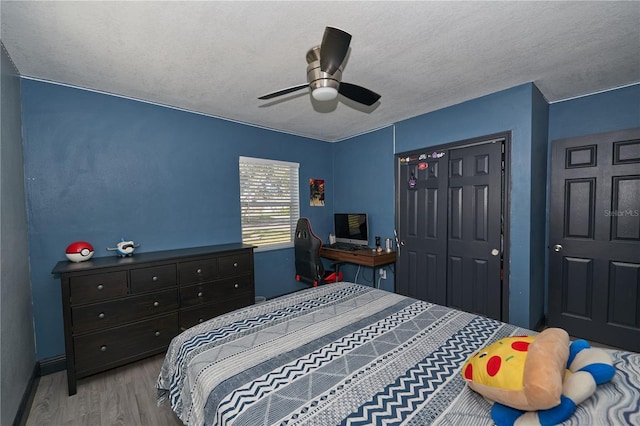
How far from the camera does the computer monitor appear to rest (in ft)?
13.0

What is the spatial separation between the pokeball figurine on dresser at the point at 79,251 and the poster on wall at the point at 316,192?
2.77 m

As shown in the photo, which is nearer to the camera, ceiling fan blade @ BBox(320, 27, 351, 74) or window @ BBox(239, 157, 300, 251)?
ceiling fan blade @ BBox(320, 27, 351, 74)

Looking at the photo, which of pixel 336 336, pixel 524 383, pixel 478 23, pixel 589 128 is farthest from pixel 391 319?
pixel 589 128

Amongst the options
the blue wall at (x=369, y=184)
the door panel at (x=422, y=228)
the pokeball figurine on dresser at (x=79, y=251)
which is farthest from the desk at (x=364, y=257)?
the pokeball figurine on dresser at (x=79, y=251)

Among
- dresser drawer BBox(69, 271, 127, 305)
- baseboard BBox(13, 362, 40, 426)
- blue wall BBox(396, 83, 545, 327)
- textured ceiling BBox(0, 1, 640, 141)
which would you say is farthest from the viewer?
blue wall BBox(396, 83, 545, 327)

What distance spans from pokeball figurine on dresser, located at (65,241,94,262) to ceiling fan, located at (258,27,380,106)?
2154 mm

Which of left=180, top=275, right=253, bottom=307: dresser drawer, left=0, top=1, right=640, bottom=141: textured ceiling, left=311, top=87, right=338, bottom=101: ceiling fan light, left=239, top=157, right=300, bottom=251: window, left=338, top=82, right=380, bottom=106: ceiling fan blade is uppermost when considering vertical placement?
left=0, top=1, right=640, bottom=141: textured ceiling

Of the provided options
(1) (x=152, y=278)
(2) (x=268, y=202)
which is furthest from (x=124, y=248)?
(2) (x=268, y=202)

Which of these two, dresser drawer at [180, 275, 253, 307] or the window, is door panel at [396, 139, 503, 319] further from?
dresser drawer at [180, 275, 253, 307]

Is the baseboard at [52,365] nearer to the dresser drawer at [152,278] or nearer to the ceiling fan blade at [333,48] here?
the dresser drawer at [152,278]

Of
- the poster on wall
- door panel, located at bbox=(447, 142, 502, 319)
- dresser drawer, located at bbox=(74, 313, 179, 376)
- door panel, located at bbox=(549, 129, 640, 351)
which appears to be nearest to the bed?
dresser drawer, located at bbox=(74, 313, 179, 376)

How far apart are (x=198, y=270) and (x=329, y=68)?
2.21m

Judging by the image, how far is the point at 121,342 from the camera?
2240 mm

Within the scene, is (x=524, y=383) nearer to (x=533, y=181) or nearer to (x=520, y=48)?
(x=520, y=48)
